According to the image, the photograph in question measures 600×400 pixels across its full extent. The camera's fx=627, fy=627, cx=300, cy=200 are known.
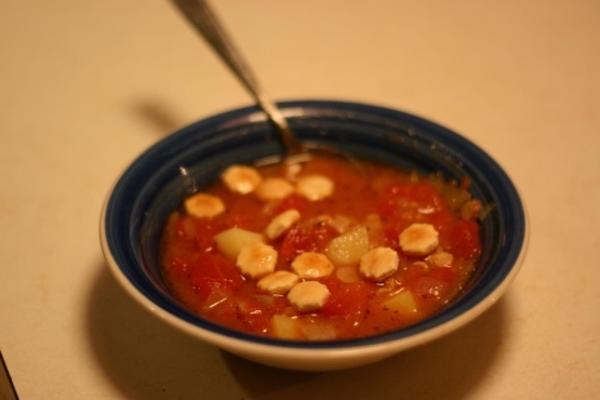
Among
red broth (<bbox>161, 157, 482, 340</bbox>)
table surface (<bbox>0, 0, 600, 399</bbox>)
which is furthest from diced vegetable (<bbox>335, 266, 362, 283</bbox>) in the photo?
table surface (<bbox>0, 0, 600, 399</bbox>)

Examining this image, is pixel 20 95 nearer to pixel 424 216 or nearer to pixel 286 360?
pixel 424 216

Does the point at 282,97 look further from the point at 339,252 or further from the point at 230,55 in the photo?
the point at 339,252

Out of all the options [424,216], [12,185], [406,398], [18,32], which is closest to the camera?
[406,398]

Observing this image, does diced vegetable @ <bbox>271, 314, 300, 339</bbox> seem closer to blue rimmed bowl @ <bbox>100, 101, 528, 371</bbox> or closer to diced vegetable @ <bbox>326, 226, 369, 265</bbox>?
blue rimmed bowl @ <bbox>100, 101, 528, 371</bbox>

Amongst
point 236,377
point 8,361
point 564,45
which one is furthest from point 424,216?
point 564,45

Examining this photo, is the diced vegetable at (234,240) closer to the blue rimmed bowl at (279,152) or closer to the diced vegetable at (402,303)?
the blue rimmed bowl at (279,152)

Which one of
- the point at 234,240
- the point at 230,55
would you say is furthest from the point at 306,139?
the point at 234,240
